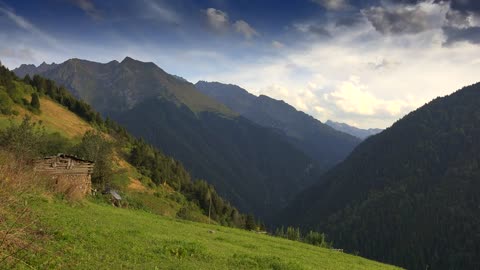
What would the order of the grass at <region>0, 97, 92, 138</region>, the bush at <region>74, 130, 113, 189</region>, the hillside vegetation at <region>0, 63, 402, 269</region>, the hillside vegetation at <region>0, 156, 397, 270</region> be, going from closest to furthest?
the hillside vegetation at <region>0, 156, 397, 270</region>
the hillside vegetation at <region>0, 63, 402, 269</region>
the bush at <region>74, 130, 113, 189</region>
the grass at <region>0, 97, 92, 138</region>

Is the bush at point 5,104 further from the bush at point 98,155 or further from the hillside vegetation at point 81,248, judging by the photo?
the hillside vegetation at point 81,248

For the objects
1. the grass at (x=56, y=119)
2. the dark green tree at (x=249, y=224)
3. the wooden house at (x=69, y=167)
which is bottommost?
the dark green tree at (x=249, y=224)

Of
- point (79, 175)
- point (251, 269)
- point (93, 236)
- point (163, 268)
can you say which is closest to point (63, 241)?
point (93, 236)

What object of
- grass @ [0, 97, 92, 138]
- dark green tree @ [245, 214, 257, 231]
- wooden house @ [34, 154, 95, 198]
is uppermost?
grass @ [0, 97, 92, 138]

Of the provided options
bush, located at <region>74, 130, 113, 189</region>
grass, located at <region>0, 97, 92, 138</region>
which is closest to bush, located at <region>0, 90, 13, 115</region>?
grass, located at <region>0, 97, 92, 138</region>

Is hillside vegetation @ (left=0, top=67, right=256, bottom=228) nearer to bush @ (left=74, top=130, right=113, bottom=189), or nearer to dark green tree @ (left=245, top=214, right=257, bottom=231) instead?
bush @ (left=74, top=130, right=113, bottom=189)

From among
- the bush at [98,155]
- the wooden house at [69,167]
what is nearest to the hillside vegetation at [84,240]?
the wooden house at [69,167]

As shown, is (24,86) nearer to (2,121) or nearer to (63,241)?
(2,121)

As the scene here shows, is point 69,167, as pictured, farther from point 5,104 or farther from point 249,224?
point 249,224

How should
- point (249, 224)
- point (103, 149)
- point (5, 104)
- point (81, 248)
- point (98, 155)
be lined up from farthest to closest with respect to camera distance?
point (249, 224)
point (5, 104)
point (103, 149)
point (98, 155)
point (81, 248)

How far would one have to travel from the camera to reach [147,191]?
3629 inches

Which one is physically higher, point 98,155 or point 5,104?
point 5,104

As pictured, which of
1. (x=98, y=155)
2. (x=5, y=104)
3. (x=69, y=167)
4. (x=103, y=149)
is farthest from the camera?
(x=5, y=104)

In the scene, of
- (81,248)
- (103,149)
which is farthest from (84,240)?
(103,149)
